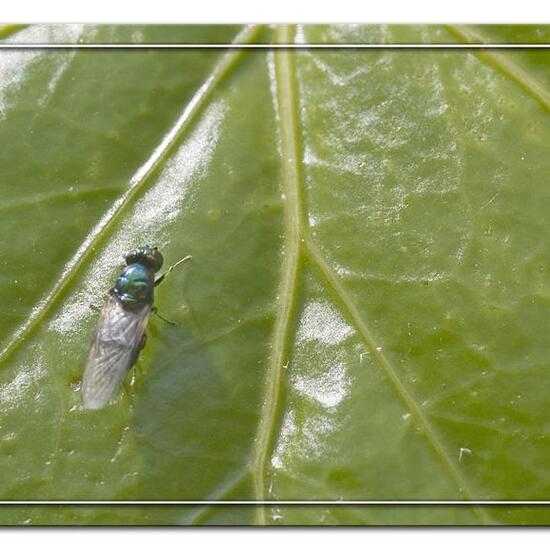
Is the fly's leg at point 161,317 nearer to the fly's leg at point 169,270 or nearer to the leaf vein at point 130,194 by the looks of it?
the fly's leg at point 169,270

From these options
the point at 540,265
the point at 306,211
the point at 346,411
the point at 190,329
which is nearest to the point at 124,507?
the point at 190,329

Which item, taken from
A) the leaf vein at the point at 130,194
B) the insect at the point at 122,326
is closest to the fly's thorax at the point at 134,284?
the insect at the point at 122,326

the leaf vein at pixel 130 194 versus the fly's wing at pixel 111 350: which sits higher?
the leaf vein at pixel 130 194

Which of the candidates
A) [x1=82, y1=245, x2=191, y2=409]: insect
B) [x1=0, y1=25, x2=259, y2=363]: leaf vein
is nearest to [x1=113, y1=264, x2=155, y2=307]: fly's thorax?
[x1=82, y1=245, x2=191, y2=409]: insect

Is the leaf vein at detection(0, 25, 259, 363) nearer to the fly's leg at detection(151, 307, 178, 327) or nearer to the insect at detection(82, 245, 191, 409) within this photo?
the insect at detection(82, 245, 191, 409)

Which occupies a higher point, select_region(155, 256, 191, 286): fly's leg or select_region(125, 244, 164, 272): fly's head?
select_region(125, 244, 164, 272): fly's head

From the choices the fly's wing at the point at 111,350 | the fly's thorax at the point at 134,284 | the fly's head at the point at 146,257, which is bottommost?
the fly's wing at the point at 111,350

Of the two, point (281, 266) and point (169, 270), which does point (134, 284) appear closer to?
point (169, 270)

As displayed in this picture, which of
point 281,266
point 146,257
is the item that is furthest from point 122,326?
point 281,266
